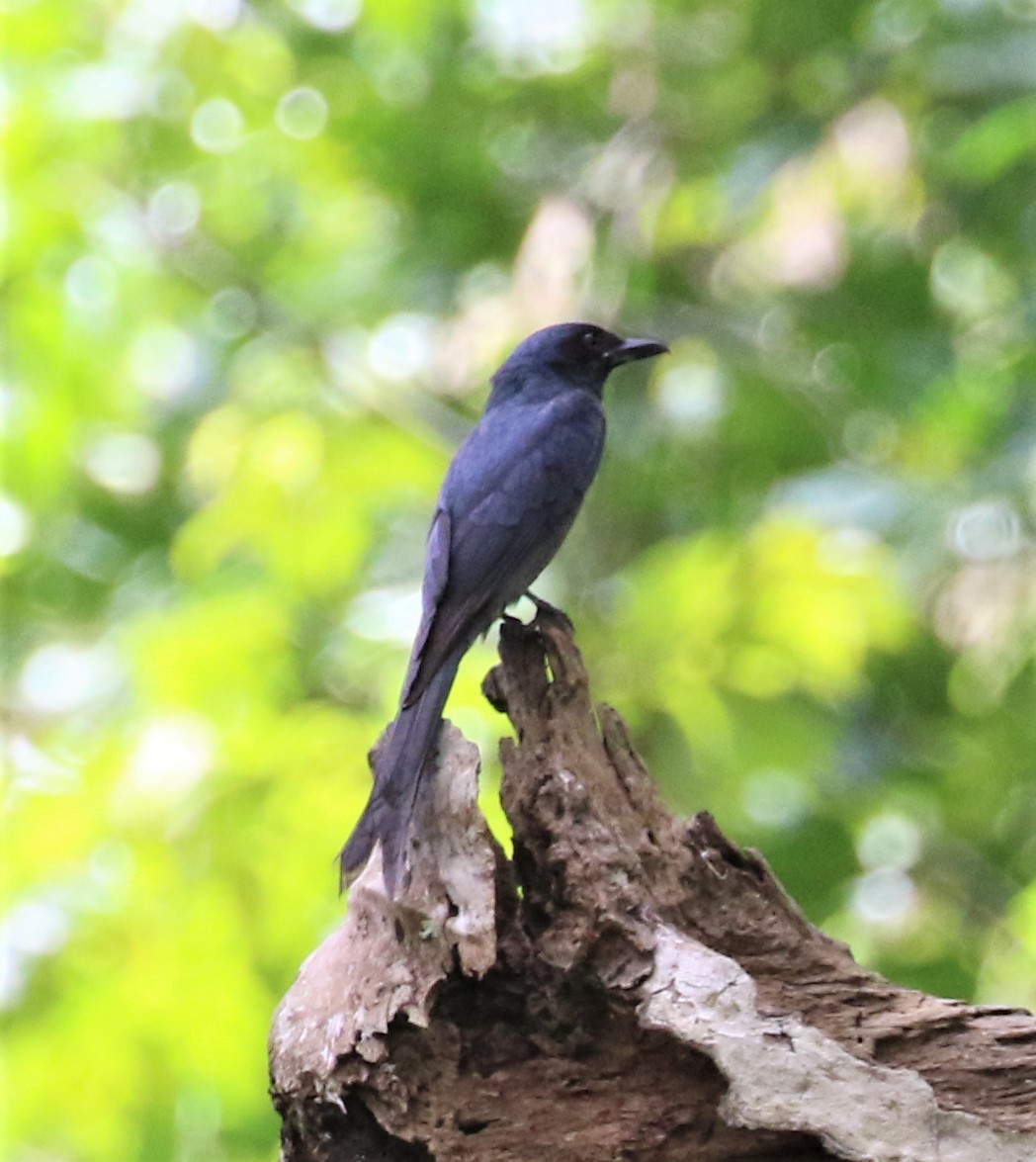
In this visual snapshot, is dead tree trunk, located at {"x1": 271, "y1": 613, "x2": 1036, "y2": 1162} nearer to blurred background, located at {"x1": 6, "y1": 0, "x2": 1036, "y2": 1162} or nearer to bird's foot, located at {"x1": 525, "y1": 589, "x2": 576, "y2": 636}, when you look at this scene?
bird's foot, located at {"x1": 525, "y1": 589, "x2": 576, "y2": 636}

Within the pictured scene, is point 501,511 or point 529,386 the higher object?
point 529,386

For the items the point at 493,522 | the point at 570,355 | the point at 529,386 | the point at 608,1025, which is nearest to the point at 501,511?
the point at 493,522

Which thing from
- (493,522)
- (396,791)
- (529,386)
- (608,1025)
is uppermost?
(529,386)

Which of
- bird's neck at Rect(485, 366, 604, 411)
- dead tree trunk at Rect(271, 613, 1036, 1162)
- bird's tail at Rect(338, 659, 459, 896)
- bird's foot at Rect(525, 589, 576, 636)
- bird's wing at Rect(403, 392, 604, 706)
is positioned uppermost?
bird's neck at Rect(485, 366, 604, 411)

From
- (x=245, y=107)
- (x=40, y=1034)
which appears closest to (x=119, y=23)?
(x=245, y=107)

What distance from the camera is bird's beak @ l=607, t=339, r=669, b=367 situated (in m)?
5.36

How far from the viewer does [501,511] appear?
445 centimetres

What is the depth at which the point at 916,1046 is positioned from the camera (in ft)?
9.37

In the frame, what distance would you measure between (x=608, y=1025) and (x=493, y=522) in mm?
1814

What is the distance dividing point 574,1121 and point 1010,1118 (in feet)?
2.57

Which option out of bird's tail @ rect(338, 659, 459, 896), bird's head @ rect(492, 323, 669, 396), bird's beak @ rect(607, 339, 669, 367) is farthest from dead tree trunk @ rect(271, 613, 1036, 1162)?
bird's beak @ rect(607, 339, 669, 367)

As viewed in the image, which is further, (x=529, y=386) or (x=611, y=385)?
(x=611, y=385)

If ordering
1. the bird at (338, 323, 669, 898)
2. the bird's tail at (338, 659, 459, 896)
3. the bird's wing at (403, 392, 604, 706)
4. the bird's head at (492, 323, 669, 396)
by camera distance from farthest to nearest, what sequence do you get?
the bird's head at (492, 323, 669, 396)
the bird's wing at (403, 392, 604, 706)
the bird at (338, 323, 669, 898)
the bird's tail at (338, 659, 459, 896)

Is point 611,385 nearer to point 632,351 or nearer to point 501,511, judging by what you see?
point 632,351
